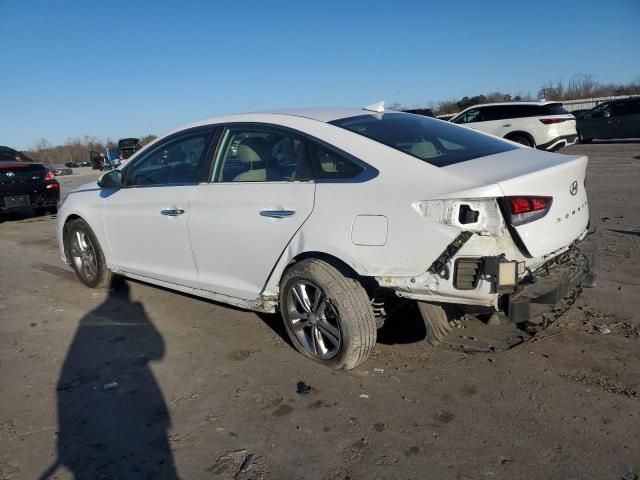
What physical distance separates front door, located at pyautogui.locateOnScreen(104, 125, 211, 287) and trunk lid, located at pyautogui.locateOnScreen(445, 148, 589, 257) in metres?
2.12

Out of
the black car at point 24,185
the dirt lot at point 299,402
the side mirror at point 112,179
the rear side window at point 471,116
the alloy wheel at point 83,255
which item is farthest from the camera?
the rear side window at point 471,116

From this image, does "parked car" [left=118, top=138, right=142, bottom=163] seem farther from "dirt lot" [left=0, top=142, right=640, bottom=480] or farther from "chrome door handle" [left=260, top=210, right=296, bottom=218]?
"chrome door handle" [left=260, top=210, right=296, bottom=218]

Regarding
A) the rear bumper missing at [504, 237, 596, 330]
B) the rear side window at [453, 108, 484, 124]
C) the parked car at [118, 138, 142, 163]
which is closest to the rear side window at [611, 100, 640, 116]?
the rear side window at [453, 108, 484, 124]

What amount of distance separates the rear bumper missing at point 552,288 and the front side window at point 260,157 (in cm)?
146

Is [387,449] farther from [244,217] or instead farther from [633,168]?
[633,168]

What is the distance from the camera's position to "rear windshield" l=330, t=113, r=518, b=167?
3252mm

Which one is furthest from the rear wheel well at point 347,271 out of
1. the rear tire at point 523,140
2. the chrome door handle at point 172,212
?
the rear tire at point 523,140

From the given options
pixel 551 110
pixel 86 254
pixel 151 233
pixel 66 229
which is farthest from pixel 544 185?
pixel 551 110

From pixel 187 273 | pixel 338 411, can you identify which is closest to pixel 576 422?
pixel 338 411

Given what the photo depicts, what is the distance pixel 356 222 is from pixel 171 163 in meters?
2.02

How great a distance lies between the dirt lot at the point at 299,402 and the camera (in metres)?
2.51

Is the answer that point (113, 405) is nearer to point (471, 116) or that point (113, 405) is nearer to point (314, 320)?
point (314, 320)

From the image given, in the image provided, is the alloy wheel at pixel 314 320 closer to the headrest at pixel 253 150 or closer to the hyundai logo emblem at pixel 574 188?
the headrest at pixel 253 150

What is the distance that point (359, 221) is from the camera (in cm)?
305
